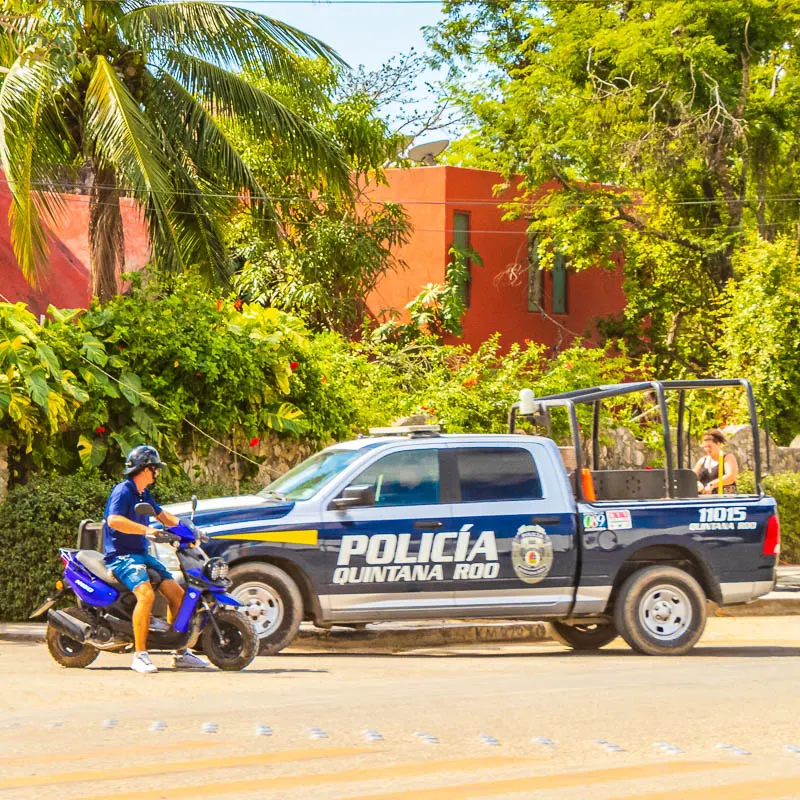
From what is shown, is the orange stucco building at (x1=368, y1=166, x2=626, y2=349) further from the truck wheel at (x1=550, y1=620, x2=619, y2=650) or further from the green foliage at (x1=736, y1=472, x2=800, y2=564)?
the truck wheel at (x1=550, y1=620, x2=619, y2=650)

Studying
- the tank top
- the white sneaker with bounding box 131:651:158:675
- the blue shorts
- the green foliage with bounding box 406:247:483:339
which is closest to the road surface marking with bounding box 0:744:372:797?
the white sneaker with bounding box 131:651:158:675

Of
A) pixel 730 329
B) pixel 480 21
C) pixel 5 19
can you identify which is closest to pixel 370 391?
pixel 5 19

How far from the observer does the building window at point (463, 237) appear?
98.8 ft

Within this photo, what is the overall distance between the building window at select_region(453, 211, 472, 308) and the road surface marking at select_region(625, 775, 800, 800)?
24.0 meters

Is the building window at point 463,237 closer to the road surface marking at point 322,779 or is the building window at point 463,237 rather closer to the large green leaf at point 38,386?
the large green leaf at point 38,386

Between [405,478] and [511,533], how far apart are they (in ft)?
3.37

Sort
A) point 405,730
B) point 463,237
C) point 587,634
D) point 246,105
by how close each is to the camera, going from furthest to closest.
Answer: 1. point 463,237
2. point 246,105
3. point 587,634
4. point 405,730

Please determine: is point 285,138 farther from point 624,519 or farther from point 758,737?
point 758,737

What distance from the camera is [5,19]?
17.8 meters

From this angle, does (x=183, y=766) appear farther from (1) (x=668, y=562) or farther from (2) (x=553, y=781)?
(1) (x=668, y=562)

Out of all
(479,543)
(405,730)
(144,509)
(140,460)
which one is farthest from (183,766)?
(479,543)

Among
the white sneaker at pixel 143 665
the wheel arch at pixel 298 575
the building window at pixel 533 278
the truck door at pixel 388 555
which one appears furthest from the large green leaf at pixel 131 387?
the building window at pixel 533 278

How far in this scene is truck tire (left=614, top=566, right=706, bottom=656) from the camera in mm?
11844

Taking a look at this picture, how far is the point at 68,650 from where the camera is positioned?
406 inches
